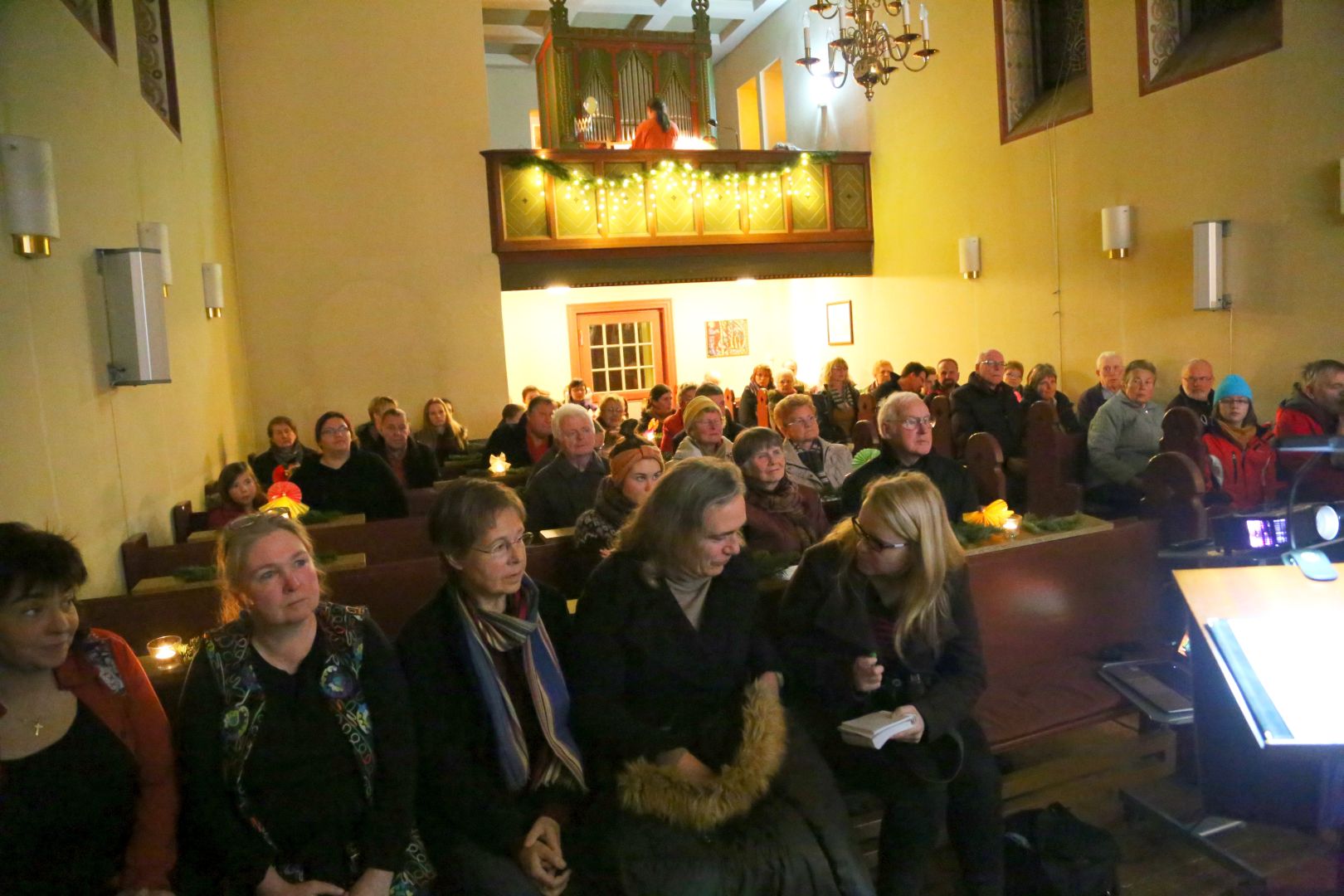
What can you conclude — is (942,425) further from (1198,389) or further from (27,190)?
(27,190)

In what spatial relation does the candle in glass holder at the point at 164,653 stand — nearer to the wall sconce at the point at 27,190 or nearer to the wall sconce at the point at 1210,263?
the wall sconce at the point at 27,190

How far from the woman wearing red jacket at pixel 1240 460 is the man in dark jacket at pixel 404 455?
457 centimetres

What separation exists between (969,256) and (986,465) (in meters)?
4.36

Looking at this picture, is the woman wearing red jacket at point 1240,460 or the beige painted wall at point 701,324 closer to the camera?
the woman wearing red jacket at point 1240,460

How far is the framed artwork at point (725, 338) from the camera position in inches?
559

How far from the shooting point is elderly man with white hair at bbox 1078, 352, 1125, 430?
724 cm

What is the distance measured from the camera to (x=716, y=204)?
10203mm

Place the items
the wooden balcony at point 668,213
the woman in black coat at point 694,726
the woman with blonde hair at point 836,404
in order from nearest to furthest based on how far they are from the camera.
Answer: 1. the woman in black coat at point 694,726
2. the woman with blonde hair at point 836,404
3. the wooden balcony at point 668,213

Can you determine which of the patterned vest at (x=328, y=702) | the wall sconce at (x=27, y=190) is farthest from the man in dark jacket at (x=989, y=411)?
the wall sconce at (x=27, y=190)

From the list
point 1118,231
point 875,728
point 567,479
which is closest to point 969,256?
point 1118,231

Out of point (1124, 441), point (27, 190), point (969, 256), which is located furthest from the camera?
point (969, 256)

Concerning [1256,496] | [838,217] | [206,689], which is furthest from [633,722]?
[838,217]

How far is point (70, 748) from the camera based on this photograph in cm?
199

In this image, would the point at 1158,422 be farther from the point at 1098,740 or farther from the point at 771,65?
the point at 771,65
